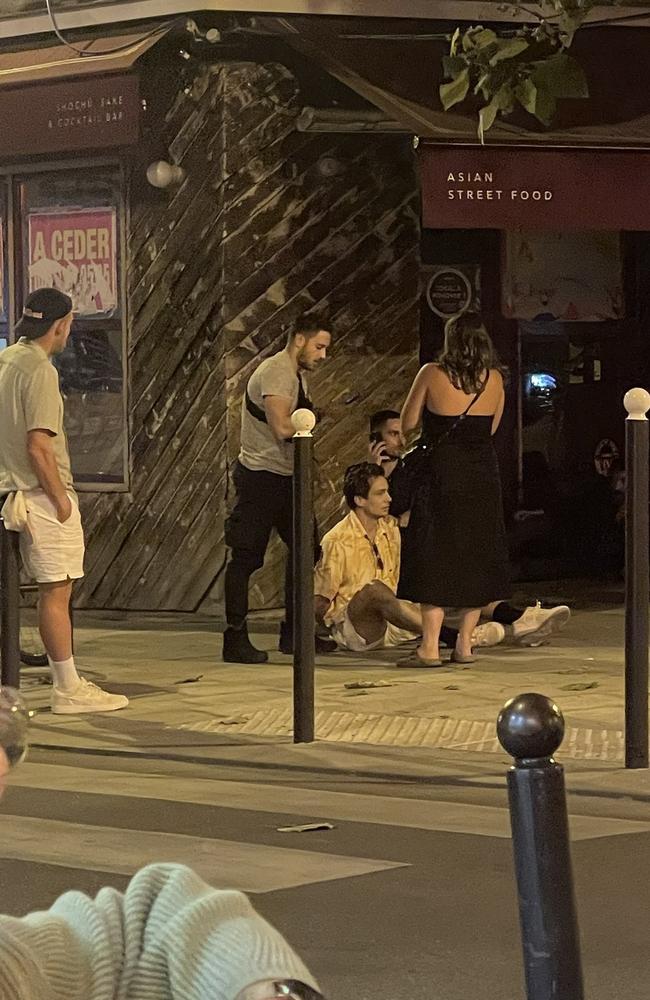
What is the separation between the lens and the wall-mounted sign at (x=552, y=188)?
1284cm

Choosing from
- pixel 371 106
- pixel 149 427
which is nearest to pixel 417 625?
pixel 149 427

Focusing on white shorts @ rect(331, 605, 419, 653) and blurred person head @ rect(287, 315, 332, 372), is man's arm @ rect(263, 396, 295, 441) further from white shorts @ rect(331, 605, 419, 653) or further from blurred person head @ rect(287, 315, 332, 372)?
white shorts @ rect(331, 605, 419, 653)

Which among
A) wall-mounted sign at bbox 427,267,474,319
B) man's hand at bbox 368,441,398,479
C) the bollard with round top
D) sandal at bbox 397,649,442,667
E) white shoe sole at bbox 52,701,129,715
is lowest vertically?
white shoe sole at bbox 52,701,129,715

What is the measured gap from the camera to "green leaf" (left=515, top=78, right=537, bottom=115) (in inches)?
291

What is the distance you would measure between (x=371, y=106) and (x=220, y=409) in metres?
2.19

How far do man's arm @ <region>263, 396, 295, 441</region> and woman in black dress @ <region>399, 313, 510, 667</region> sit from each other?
2.19ft

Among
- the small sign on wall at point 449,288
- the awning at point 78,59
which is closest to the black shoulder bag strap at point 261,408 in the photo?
the awning at point 78,59

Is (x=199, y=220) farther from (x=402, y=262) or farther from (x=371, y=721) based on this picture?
(x=371, y=721)

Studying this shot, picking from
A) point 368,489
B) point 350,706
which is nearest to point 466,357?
point 368,489

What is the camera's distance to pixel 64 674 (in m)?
9.66

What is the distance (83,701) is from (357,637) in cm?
233

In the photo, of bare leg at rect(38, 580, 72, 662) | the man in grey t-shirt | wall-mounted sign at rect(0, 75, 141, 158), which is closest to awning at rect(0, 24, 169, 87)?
wall-mounted sign at rect(0, 75, 141, 158)

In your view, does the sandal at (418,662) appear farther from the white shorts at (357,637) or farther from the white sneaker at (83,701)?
the white sneaker at (83,701)

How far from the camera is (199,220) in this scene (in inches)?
518
